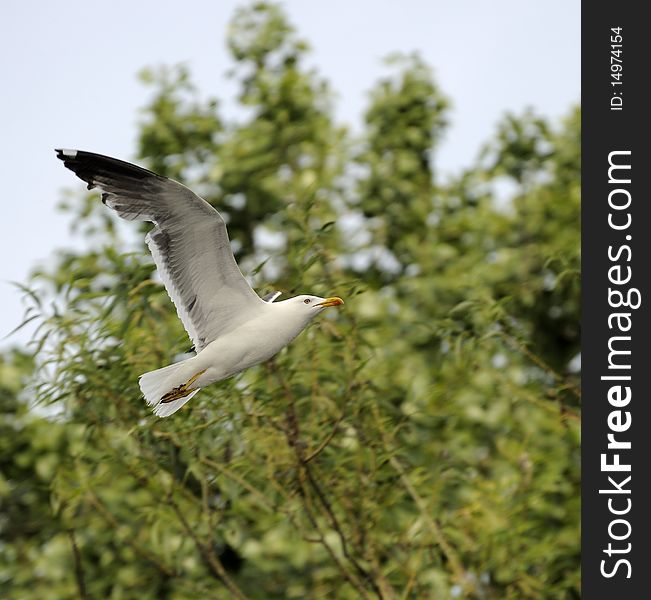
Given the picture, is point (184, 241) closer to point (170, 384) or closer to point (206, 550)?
point (170, 384)

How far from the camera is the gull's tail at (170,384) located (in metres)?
3.76

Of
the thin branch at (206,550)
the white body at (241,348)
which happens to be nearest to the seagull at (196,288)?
the white body at (241,348)

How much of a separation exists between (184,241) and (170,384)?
467 millimetres

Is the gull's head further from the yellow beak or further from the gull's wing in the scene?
the gull's wing

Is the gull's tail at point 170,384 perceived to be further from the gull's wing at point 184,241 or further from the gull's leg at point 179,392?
the gull's wing at point 184,241

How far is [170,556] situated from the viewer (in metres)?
5.02

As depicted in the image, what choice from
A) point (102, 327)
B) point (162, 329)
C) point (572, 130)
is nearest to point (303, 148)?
point (572, 130)

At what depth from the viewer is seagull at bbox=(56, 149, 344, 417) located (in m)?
3.64

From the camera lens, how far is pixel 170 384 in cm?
380

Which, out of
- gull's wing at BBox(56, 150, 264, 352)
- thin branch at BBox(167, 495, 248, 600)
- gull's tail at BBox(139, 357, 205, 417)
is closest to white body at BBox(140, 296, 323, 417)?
gull's tail at BBox(139, 357, 205, 417)

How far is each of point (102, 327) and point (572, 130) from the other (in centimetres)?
464

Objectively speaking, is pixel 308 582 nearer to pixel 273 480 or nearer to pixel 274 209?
pixel 273 480

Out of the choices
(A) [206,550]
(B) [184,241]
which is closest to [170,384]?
(B) [184,241]

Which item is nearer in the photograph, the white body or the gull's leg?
the white body
